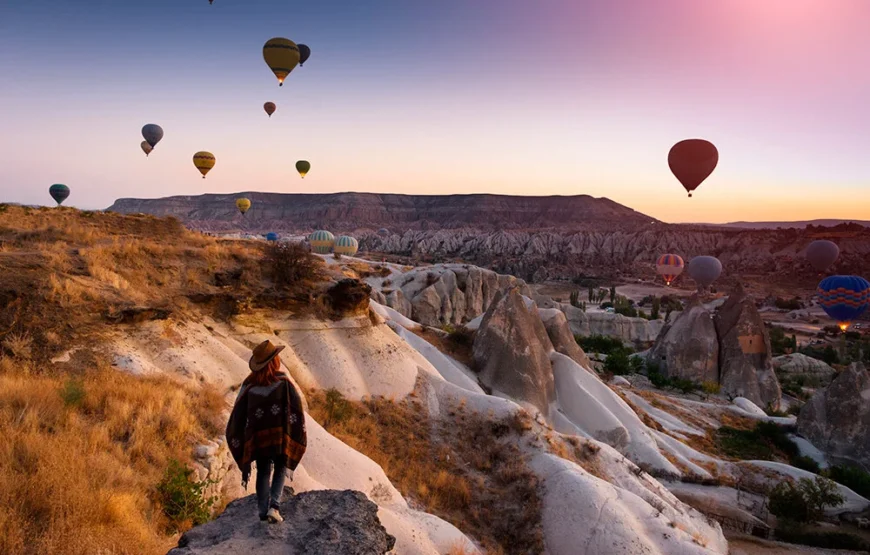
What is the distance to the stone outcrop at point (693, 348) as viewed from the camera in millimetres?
27297

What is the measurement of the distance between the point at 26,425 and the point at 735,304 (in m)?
31.1

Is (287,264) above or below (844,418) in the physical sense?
above

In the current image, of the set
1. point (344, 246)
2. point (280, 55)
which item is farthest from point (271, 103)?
point (344, 246)

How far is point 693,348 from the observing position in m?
27.5

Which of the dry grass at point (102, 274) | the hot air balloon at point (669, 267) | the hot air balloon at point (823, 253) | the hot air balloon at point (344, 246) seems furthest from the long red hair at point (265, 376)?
the hot air balloon at point (823, 253)

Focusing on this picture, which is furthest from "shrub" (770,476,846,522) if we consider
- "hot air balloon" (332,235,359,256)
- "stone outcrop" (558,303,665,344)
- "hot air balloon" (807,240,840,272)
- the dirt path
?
"hot air balloon" (807,240,840,272)

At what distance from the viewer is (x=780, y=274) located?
294 ft

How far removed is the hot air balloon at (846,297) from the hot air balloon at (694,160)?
17.5 meters

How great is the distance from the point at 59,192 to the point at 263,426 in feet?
162

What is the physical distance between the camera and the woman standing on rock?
3.89 metres

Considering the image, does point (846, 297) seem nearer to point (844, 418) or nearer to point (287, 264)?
point (844, 418)

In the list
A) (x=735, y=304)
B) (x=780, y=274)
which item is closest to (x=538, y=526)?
(x=735, y=304)

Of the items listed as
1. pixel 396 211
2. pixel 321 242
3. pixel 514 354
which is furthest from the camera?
pixel 396 211

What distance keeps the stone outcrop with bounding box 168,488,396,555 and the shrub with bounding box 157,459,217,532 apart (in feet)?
2.00
